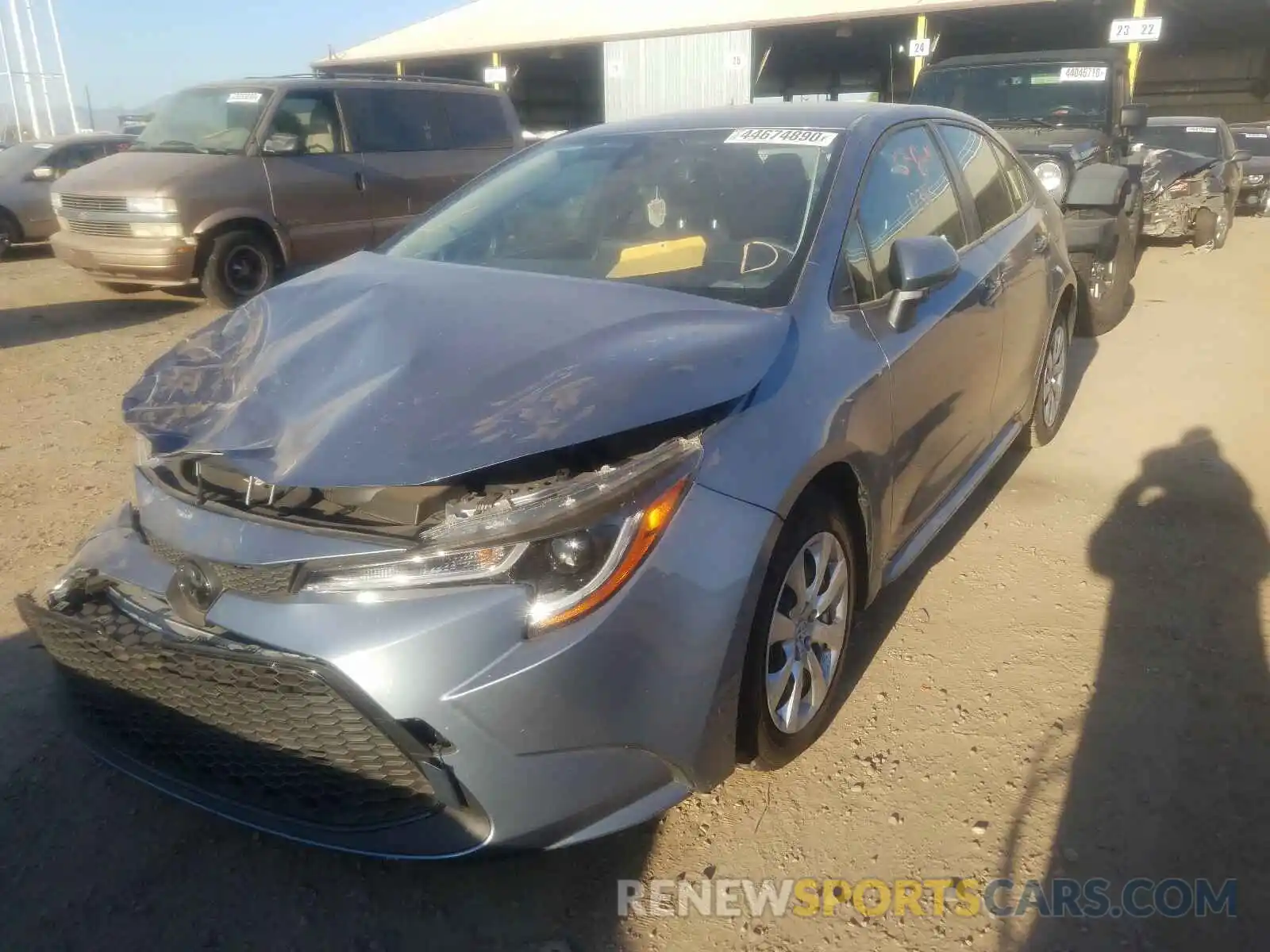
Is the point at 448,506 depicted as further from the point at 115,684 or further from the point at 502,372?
the point at 115,684

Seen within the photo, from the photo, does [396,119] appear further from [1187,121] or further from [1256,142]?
[1256,142]

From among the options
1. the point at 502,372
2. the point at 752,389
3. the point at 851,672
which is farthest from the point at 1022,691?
the point at 502,372

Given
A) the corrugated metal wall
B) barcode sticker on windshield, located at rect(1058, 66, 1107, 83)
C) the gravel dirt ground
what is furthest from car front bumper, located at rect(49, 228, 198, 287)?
the corrugated metal wall

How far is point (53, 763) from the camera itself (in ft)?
8.79

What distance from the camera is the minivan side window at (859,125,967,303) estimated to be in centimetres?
304


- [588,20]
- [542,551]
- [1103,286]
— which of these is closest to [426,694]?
[542,551]

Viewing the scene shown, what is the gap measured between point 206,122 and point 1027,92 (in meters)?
7.37

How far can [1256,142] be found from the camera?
615 inches

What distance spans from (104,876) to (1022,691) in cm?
253

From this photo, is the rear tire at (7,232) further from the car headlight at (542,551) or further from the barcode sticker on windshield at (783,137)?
the car headlight at (542,551)

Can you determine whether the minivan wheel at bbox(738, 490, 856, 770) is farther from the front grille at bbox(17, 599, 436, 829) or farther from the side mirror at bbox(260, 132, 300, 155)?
the side mirror at bbox(260, 132, 300, 155)

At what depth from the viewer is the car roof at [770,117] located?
3.31 metres

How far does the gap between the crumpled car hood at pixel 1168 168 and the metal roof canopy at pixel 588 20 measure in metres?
8.87

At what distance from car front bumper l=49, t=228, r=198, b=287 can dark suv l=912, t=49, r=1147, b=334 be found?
633 centimetres
